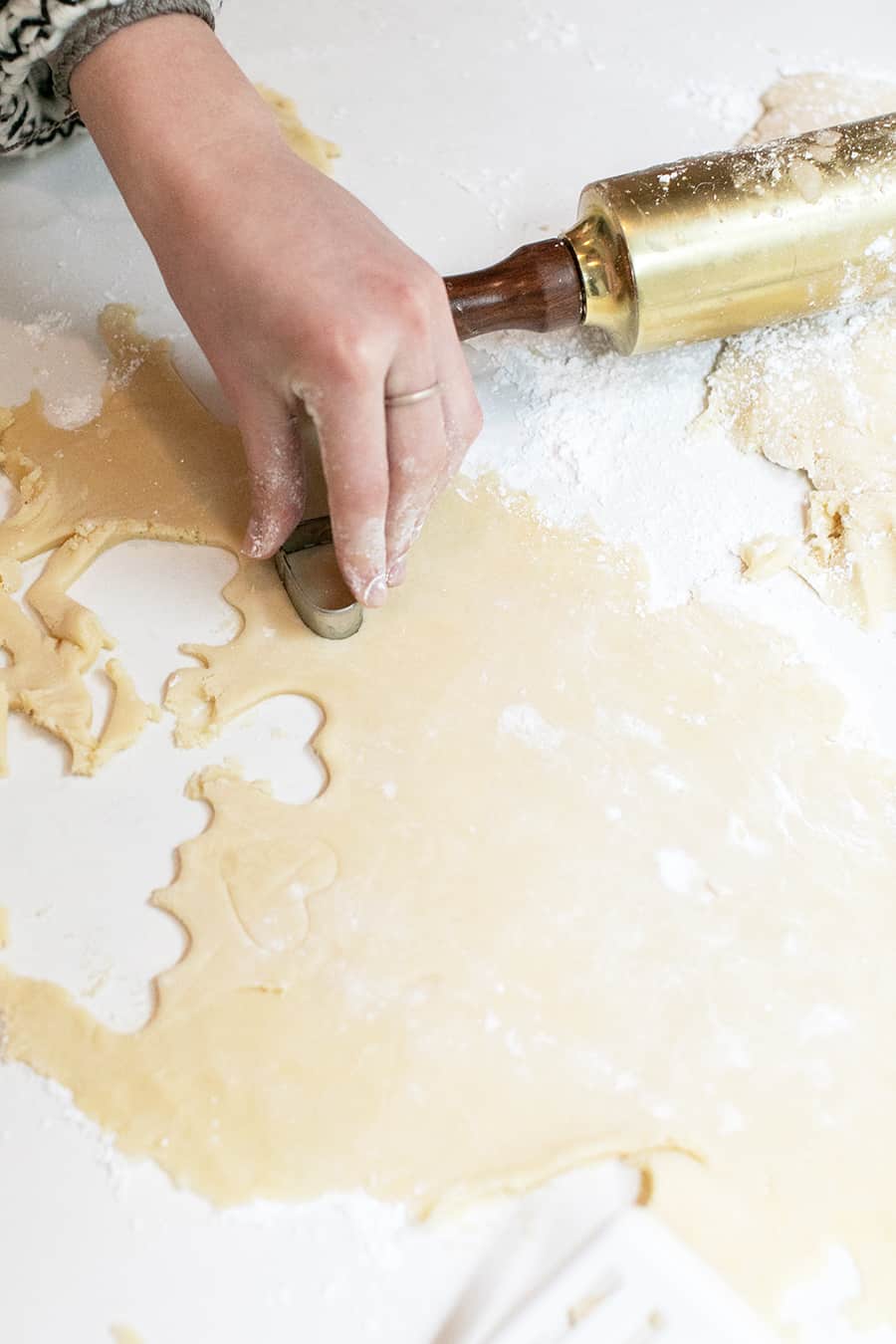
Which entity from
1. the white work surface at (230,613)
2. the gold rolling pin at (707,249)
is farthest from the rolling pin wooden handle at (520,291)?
the white work surface at (230,613)

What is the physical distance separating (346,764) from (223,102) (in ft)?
1.89

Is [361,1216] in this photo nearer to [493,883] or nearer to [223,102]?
[493,883]

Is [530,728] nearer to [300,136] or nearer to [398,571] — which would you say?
[398,571]

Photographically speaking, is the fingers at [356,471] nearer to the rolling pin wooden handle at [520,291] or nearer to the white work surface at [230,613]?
the white work surface at [230,613]

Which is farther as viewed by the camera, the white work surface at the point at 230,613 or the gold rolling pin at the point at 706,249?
the gold rolling pin at the point at 706,249

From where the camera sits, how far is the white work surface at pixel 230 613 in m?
0.82

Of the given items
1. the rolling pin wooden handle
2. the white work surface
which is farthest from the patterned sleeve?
the rolling pin wooden handle

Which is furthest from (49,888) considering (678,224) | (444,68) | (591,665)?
(444,68)

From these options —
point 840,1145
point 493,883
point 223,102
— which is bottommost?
point 840,1145

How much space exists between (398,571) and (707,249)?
460 mm

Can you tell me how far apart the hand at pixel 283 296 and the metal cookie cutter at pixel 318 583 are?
0.13 ft

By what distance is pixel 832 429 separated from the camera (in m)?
1.24

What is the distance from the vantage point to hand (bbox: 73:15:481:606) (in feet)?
2.89

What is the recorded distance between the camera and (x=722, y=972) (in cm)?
95
